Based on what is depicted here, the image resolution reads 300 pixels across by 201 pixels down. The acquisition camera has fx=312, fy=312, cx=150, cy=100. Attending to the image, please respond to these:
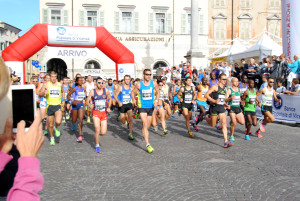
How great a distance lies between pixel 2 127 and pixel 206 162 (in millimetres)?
5695

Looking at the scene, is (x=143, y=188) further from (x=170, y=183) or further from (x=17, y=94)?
(x=17, y=94)

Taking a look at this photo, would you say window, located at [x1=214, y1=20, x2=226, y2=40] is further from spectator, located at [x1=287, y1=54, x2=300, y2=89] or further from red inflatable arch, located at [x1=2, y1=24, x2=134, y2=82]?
spectator, located at [x1=287, y1=54, x2=300, y2=89]

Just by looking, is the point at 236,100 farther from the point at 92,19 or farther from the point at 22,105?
the point at 92,19

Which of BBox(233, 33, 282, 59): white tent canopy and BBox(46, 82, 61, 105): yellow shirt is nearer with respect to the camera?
BBox(46, 82, 61, 105): yellow shirt

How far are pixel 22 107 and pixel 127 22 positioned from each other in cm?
3026

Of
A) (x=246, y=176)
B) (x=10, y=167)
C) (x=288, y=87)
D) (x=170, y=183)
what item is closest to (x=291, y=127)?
(x=288, y=87)

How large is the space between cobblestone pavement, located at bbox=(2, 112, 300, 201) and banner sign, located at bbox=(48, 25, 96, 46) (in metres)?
6.86

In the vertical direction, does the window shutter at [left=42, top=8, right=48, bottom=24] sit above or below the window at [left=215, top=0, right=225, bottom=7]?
below

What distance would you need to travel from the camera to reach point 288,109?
1238 centimetres

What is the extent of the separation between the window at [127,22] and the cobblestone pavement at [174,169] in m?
22.5

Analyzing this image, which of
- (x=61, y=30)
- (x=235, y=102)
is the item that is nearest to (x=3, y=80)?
(x=235, y=102)

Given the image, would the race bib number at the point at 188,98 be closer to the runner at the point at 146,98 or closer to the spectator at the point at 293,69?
the runner at the point at 146,98

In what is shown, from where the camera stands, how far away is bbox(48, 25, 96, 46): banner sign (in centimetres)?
1470

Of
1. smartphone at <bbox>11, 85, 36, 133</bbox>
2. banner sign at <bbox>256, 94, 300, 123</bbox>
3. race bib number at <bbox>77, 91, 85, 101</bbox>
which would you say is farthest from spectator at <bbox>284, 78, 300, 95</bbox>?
smartphone at <bbox>11, 85, 36, 133</bbox>
